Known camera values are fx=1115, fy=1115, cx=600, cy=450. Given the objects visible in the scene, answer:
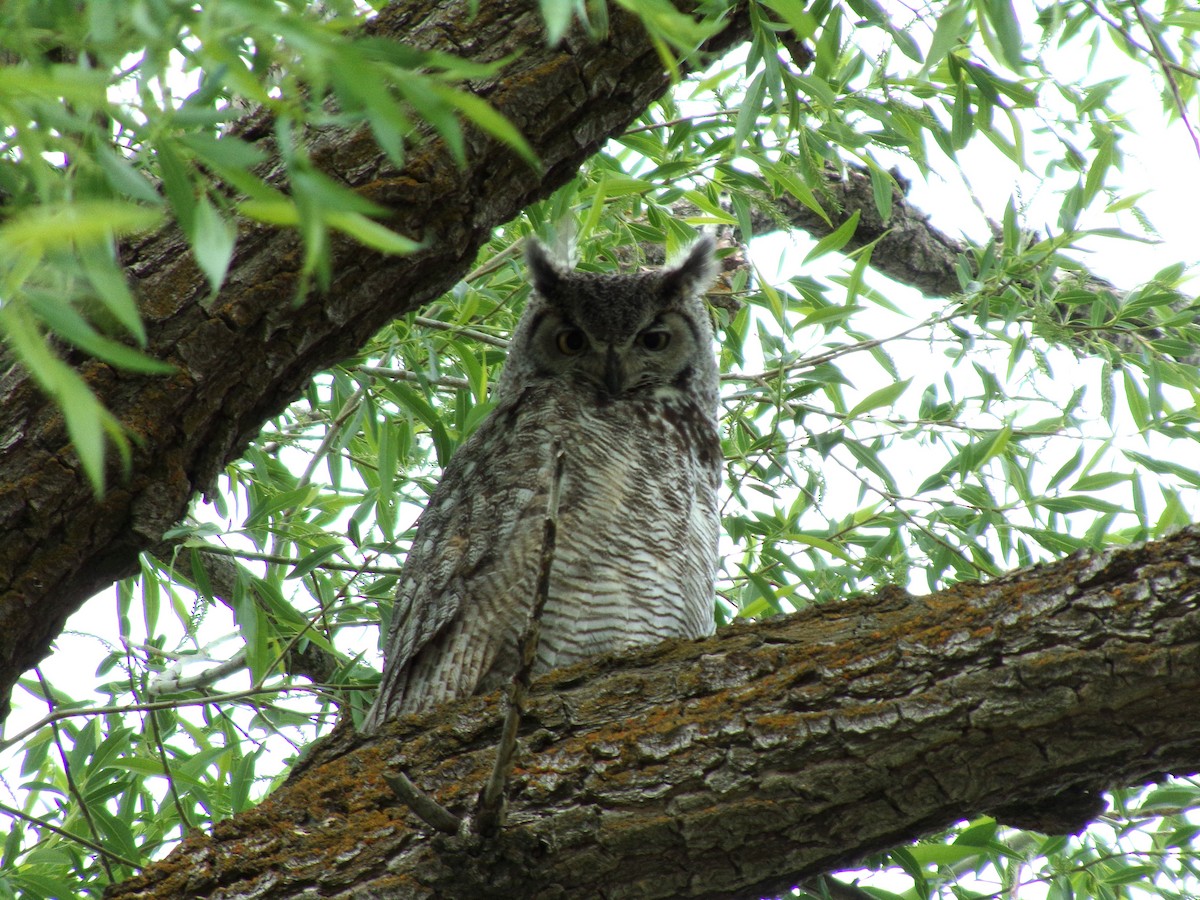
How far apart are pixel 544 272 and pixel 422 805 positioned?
5.61ft

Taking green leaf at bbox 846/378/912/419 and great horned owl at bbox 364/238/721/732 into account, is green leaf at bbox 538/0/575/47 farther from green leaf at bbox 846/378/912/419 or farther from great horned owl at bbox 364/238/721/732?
green leaf at bbox 846/378/912/419

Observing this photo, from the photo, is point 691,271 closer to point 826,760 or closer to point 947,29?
point 947,29

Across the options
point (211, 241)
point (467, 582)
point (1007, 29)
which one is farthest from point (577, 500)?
point (211, 241)

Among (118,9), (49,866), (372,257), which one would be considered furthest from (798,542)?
(118,9)

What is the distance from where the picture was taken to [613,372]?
8.54 feet

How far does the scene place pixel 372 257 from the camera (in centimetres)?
160

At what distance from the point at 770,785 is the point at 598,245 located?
5.43ft

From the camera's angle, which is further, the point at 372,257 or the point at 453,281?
→ the point at 453,281

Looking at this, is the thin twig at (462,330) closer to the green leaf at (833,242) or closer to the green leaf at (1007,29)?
the green leaf at (833,242)

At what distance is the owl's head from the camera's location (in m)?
2.62

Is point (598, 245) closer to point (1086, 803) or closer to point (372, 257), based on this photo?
point (372, 257)

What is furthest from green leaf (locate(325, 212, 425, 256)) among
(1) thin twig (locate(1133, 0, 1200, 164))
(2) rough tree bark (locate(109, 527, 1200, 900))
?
(1) thin twig (locate(1133, 0, 1200, 164))

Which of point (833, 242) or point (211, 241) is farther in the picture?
point (833, 242)

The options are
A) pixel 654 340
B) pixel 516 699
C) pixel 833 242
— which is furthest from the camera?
pixel 654 340
